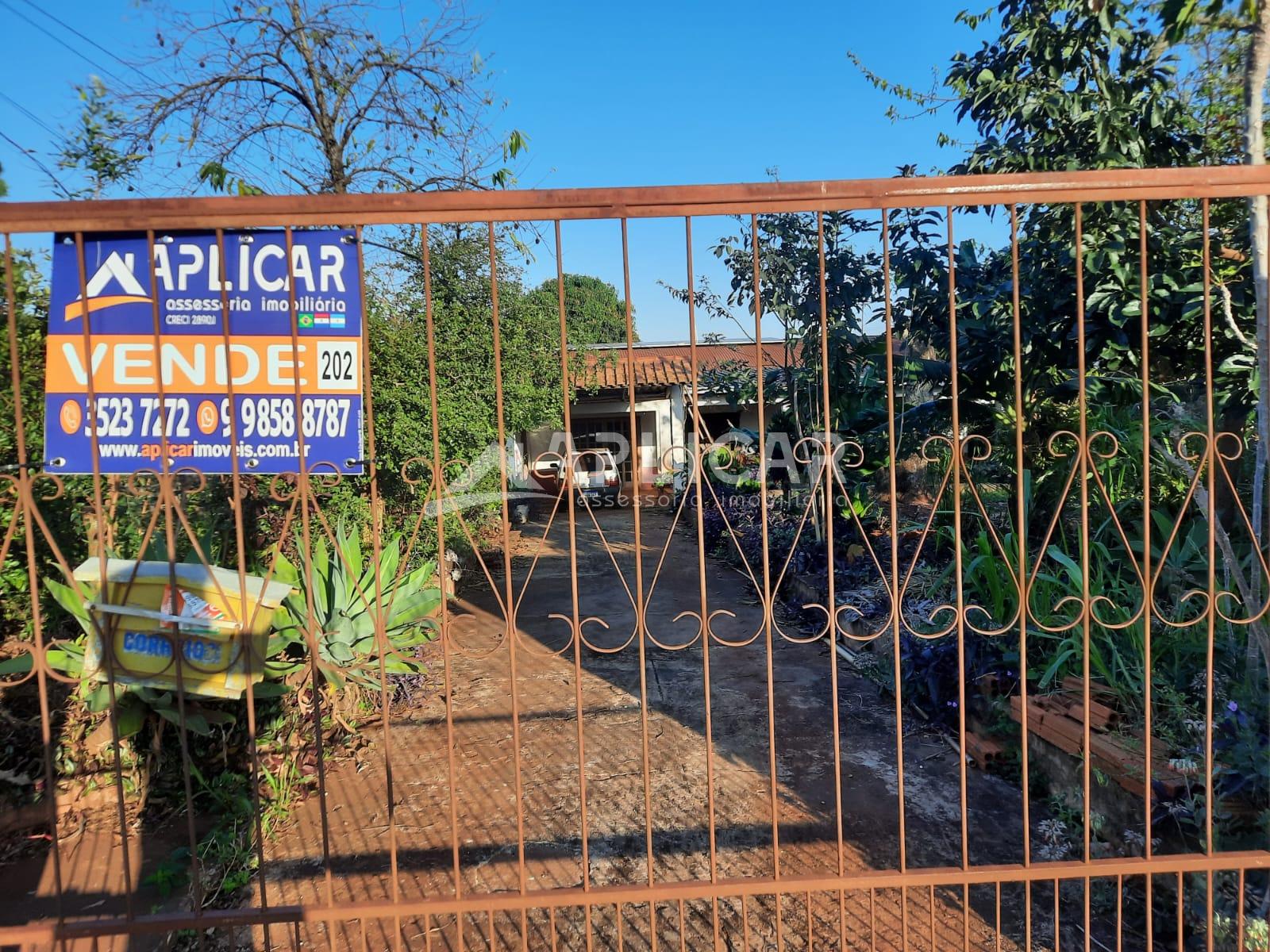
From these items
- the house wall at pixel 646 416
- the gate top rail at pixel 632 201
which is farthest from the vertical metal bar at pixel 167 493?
the house wall at pixel 646 416

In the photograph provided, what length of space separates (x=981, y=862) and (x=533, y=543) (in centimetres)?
966

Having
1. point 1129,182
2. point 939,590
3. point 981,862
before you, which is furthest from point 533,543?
point 1129,182

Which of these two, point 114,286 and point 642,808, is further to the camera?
point 642,808

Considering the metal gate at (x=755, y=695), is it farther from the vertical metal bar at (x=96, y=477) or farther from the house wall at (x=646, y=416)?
the house wall at (x=646, y=416)

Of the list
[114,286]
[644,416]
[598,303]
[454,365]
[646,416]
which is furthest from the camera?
[598,303]

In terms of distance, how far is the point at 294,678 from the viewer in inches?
163

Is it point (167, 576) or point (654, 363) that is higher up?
point (654, 363)

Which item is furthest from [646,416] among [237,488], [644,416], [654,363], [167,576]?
[237,488]

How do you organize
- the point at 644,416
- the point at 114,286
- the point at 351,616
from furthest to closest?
the point at 644,416 → the point at 351,616 → the point at 114,286

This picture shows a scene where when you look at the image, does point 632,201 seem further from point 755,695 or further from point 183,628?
point 755,695

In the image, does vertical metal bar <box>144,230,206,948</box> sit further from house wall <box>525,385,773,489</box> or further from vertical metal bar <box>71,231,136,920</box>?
house wall <box>525,385,773,489</box>

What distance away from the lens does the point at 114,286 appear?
81.9 inches

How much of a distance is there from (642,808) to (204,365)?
2586mm

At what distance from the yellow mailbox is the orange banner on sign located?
0.56m
